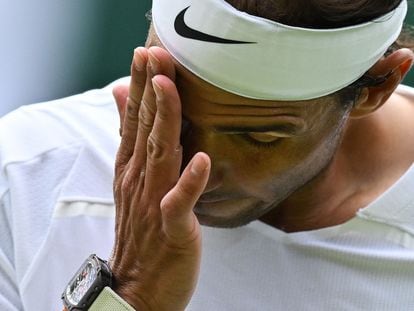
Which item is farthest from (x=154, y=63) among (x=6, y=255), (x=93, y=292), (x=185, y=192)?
(x=6, y=255)

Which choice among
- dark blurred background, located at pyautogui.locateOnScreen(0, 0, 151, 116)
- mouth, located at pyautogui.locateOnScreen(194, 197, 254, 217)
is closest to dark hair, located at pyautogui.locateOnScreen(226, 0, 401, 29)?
mouth, located at pyautogui.locateOnScreen(194, 197, 254, 217)

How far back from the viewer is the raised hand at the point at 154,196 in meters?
0.84

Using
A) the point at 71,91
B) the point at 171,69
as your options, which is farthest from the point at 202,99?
the point at 71,91

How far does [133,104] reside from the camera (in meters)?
0.91

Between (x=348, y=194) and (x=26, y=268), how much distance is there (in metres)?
0.43

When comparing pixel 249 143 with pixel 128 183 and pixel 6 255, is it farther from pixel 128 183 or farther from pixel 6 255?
pixel 6 255

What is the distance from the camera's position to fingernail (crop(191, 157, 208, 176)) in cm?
81

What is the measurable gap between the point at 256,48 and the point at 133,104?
0.16 m

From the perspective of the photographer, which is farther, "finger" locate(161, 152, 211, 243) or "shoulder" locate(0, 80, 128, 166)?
"shoulder" locate(0, 80, 128, 166)

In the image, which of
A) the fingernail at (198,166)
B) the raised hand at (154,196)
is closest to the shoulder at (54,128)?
the raised hand at (154,196)

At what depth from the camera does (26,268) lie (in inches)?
42.4

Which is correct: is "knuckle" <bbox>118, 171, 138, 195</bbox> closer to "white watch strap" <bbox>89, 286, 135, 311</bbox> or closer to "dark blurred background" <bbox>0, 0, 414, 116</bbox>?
"white watch strap" <bbox>89, 286, 135, 311</bbox>

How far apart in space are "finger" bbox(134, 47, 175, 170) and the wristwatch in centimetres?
15

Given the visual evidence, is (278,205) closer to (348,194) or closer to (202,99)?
(348,194)
